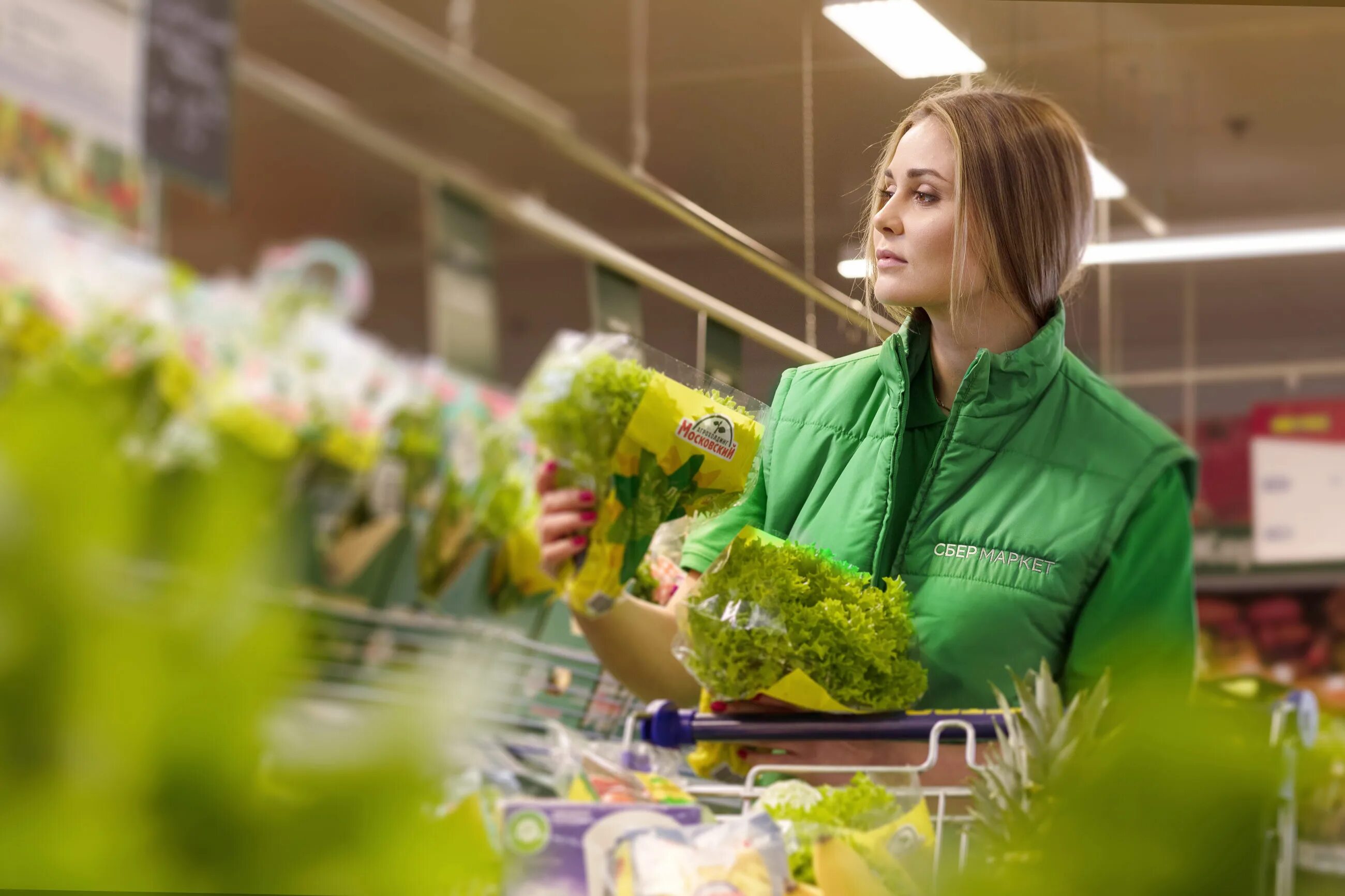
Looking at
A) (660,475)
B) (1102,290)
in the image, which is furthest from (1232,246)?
(660,475)

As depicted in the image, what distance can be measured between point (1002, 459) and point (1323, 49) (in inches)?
182

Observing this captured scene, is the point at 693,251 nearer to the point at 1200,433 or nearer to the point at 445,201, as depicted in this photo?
the point at 445,201

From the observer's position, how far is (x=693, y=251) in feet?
4.60

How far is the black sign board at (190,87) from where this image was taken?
1.05 metres

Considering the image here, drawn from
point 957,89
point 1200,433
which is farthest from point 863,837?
point 1200,433

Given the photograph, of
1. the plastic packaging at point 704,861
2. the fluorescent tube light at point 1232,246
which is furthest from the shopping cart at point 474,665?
the fluorescent tube light at point 1232,246

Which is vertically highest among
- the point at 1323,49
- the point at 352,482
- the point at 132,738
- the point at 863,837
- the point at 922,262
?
the point at 1323,49

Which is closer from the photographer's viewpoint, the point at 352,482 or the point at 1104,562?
the point at 352,482

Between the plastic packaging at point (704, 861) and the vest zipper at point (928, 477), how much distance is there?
0.38 metres

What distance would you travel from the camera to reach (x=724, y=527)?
1.33 m

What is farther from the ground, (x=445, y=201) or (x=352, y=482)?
A: (x=445, y=201)

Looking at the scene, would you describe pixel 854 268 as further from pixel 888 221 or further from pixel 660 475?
pixel 660 475

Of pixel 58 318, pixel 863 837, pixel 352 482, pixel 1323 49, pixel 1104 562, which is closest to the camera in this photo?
pixel 58 318

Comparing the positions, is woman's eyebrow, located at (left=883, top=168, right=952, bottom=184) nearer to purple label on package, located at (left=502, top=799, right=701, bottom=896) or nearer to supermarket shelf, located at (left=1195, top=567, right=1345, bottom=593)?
purple label on package, located at (left=502, top=799, right=701, bottom=896)
